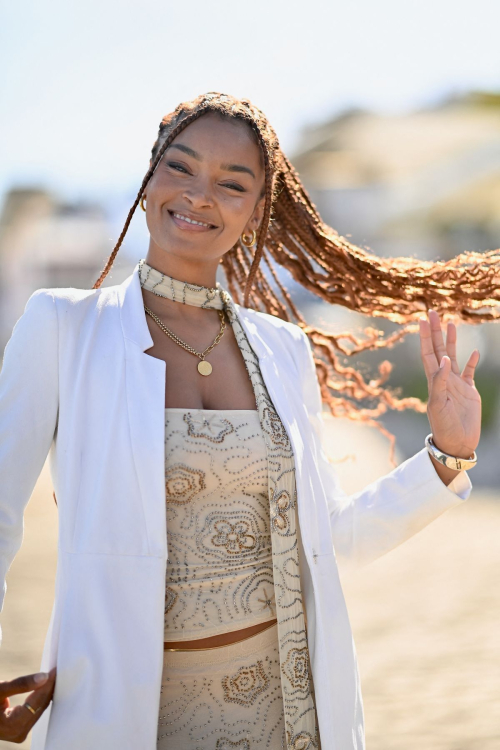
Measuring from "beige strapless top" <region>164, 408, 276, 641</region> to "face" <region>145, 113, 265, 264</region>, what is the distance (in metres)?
0.54

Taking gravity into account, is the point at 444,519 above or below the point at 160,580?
above

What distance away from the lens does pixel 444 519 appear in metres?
11.2

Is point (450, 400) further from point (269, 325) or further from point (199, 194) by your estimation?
point (199, 194)

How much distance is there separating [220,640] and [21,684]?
57 cm

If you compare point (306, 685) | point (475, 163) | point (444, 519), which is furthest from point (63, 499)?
point (475, 163)

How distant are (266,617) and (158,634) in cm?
39

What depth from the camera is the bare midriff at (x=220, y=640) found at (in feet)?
7.50

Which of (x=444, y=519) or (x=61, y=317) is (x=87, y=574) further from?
(x=444, y=519)

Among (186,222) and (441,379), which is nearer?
(186,222)

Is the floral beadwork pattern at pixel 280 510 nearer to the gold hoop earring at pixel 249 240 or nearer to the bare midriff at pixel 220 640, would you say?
the bare midriff at pixel 220 640

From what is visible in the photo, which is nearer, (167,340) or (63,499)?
(63,499)

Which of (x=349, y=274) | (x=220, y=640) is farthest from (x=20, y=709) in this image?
(x=349, y=274)

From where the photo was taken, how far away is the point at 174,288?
265 centimetres

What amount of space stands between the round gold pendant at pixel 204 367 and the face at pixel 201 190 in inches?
12.7
